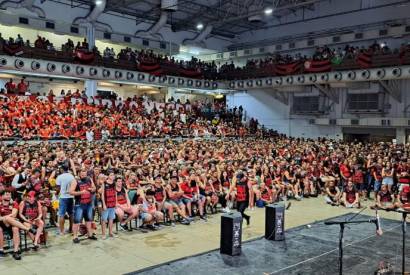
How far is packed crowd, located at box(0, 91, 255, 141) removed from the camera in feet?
65.6

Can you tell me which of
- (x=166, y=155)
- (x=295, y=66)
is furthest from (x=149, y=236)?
(x=295, y=66)

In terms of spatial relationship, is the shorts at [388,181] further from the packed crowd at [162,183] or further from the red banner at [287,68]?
the red banner at [287,68]

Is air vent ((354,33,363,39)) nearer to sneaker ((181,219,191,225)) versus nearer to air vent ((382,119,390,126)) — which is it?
air vent ((382,119,390,126))

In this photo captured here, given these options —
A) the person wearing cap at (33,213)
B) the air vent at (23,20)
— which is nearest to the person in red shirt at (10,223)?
the person wearing cap at (33,213)

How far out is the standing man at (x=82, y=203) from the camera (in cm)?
912

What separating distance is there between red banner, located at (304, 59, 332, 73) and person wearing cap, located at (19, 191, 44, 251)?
23714 millimetres

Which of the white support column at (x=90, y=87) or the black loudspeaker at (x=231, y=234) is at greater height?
the white support column at (x=90, y=87)

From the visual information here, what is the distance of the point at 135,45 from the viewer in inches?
1332

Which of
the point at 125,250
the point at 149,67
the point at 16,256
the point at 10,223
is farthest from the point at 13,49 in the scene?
the point at 125,250

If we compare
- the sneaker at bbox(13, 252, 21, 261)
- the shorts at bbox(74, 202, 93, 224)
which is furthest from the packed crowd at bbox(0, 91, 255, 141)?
the sneaker at bbox(13, 252, 21, 261)

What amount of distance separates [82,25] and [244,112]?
16485mm

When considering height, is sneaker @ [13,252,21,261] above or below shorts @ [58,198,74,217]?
below

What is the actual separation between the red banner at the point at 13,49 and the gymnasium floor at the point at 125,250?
17.5 metres

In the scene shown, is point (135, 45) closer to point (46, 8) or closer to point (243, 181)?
point (46, 8)
